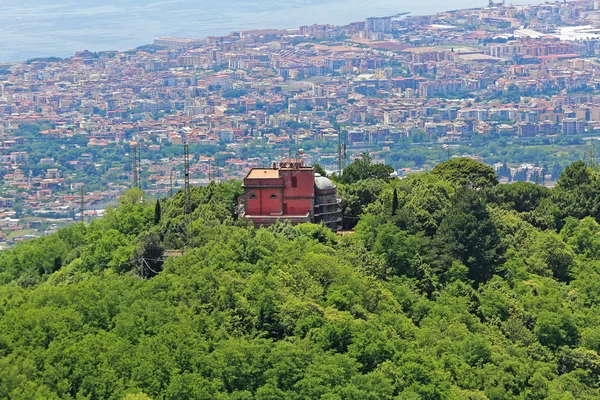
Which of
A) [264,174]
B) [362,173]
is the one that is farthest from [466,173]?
[264,174]

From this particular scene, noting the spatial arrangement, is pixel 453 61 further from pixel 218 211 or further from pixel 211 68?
pixel 218 211

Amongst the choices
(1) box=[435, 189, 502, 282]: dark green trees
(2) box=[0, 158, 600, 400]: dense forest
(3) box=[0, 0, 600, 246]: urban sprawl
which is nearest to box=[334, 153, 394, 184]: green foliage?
(2) box=[0, 158, 600, 400]: dense forest

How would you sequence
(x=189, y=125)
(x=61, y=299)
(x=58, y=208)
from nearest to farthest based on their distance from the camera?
(x=61, y=299) < (x=58, y=208) < (x=189, y=125)

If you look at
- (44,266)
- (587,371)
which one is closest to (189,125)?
(44,266)

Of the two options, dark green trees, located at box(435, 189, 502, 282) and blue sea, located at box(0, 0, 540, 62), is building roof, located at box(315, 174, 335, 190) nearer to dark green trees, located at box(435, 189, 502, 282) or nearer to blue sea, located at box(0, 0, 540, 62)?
dark green trees, located at box(435, 189, 502, 282)

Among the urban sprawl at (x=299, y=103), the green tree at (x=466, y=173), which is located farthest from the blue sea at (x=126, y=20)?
the green tree at (x=466, y=173)

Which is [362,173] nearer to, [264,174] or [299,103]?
[264,174]
